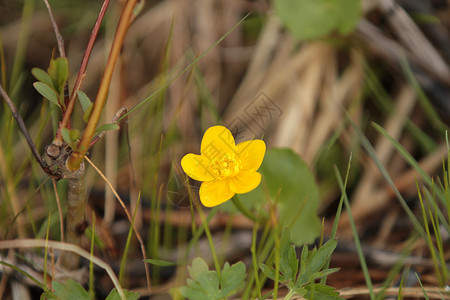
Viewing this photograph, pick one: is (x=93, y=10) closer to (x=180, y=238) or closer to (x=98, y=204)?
(x=98, y=204)

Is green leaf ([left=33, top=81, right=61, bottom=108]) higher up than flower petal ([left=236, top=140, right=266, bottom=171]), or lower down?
higher up

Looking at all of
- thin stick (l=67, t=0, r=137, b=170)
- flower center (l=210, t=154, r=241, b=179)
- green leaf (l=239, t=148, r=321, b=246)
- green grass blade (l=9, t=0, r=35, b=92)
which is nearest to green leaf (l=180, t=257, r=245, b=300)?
flower center (l=210, t=154, r=241, b=179)

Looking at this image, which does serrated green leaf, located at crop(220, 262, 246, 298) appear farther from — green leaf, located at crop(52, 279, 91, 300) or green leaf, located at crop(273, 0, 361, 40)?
green leaf, located at crop(273, 0, 361, 40)

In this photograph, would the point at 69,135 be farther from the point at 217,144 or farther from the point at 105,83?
the point at 217,144

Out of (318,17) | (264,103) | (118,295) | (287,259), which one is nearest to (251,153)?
(287,259)

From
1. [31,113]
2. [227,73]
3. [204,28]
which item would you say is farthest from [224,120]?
[31,113]
